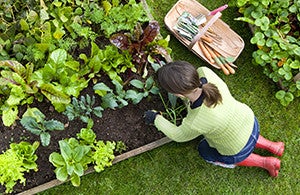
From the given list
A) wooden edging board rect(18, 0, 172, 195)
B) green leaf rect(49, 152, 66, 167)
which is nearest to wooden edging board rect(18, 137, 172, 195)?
wooden edging board rect(18, 0, 172, 195)

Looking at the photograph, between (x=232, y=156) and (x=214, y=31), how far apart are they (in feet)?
3.69

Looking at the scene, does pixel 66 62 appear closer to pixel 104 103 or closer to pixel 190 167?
pixel 104 103

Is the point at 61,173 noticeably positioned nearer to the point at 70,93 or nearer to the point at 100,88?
the point at 70,93

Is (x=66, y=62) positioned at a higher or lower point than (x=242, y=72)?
higher

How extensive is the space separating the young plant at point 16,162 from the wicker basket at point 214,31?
146 cm

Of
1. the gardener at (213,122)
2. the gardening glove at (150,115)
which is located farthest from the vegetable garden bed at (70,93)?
the gardener at (213,122)

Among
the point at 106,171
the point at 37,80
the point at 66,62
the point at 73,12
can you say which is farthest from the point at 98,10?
the point at 106,171

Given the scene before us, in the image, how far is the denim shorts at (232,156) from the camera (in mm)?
3922

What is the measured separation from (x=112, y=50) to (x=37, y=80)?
602 millimetres

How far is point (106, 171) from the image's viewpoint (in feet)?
13.5

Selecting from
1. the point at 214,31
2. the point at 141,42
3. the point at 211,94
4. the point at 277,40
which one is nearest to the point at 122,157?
the point at 141,42

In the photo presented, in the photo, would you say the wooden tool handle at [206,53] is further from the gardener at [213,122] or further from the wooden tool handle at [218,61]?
the gardener at [213,122]

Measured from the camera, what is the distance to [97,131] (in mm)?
4055

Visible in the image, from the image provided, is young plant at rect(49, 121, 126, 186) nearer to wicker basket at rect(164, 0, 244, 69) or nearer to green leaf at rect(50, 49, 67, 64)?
green leaf at rect(50, 49, 67, 64)
